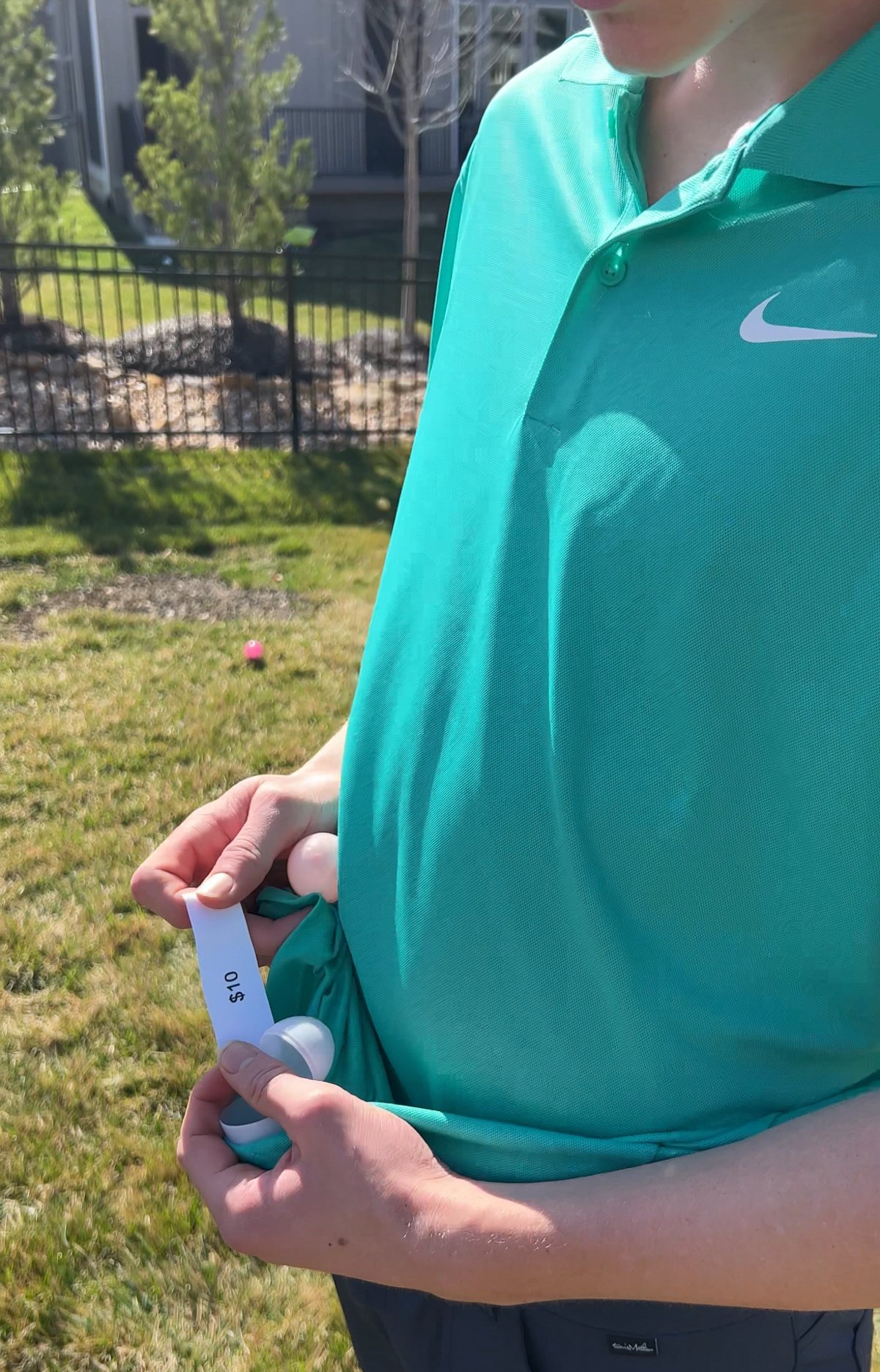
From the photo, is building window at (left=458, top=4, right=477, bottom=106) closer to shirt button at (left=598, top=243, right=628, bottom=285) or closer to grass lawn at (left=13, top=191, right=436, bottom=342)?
grass lawn at (left=13, top=191, right=436, bottom=342)

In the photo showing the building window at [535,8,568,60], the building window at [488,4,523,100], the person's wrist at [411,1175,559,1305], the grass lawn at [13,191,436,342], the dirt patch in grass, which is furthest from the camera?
the building window at [535,8,568,60]

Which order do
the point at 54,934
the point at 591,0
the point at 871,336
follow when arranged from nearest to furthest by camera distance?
1. the point at 871,336
2. the point at 591,0
3. the point at 54,934

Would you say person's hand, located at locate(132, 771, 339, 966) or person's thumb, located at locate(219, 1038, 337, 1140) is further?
person's hand, located at locate(132, 771, 339, 966)

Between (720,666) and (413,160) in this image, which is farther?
(413,160)

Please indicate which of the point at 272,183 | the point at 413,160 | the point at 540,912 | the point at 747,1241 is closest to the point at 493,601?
the point at 540,912

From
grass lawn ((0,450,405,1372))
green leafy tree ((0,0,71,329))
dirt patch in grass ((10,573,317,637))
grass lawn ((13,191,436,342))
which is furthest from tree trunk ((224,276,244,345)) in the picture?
dirt patch in grass ((10,573,317,637))

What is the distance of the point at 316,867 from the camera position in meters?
1.19

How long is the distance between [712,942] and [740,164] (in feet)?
1.92

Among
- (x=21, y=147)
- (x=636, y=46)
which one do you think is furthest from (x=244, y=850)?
(x=21, y=147)

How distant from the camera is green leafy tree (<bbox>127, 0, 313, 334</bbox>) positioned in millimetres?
10909

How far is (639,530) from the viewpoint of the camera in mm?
810

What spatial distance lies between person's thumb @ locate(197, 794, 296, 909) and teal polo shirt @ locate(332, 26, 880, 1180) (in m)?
0.18

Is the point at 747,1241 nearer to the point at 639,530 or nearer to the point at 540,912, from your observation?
the point at 540,912

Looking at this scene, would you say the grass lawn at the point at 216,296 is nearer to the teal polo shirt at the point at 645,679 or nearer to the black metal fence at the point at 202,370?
the black metal fence at the point at 202,370
